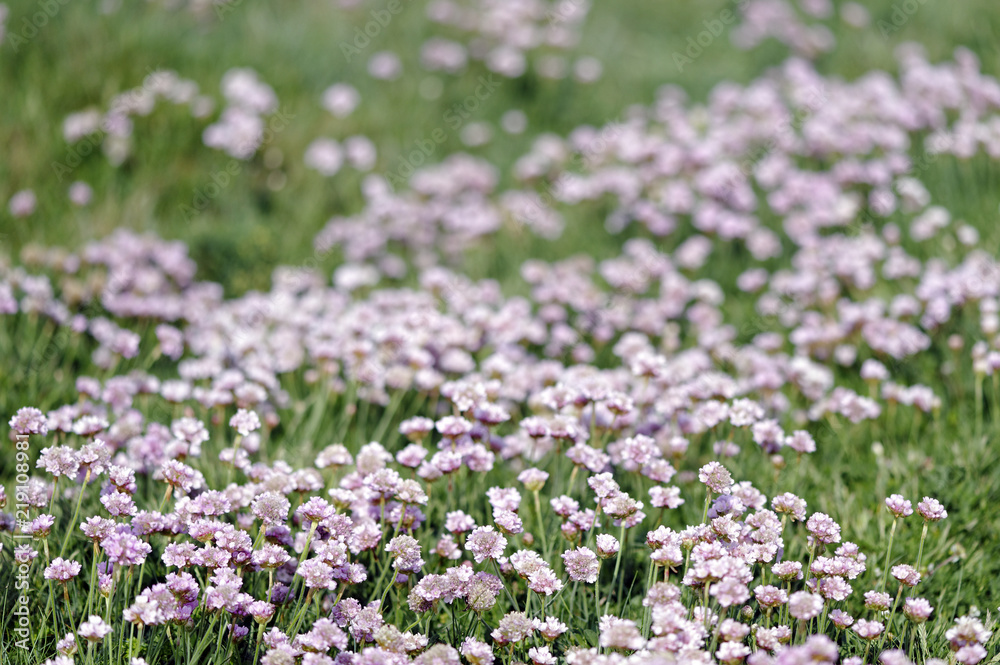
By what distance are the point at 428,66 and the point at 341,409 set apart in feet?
14.4

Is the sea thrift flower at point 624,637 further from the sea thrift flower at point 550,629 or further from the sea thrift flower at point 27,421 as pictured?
the sea thrift flower at point 27,421

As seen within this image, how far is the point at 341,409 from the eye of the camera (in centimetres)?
475

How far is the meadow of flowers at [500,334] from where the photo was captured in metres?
2.89

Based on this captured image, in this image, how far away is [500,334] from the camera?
5102mm

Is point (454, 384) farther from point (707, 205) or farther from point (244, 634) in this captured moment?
point (707, 205)

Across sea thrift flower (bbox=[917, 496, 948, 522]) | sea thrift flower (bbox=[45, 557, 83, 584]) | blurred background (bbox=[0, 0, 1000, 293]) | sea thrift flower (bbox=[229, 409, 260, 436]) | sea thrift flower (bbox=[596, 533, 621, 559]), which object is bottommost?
sea thrift flower (bbox=[45, 557, 83, 584])

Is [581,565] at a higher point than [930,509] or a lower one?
lower

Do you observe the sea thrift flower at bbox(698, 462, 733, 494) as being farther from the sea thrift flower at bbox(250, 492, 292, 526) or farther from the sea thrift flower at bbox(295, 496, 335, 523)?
the sea thrift flower at bbox(250, 492, 292, 526)

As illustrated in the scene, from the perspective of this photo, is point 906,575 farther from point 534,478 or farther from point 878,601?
point 534,478

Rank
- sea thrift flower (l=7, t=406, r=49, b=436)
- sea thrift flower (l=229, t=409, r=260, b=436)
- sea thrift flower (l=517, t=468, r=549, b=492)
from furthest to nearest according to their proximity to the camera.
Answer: sea thrift flower (l=229, t=409, r=260, b=436) → sea thrift flower (l=517, t=468, r=549, b=492) → sea thrift flower (l=7, t=406, r=49, b=436)

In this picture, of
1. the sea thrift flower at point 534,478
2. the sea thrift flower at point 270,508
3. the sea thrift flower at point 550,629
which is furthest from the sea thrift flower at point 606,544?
the sea thrift flower at point 270,508

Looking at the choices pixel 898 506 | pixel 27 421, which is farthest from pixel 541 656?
pixel 27 421

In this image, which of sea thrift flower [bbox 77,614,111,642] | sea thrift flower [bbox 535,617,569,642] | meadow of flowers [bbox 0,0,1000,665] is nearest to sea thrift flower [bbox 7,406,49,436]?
meadow of flowers [bbox 0,0,1000,665]

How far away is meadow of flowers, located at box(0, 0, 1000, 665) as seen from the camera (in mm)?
2893
